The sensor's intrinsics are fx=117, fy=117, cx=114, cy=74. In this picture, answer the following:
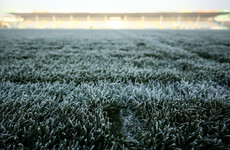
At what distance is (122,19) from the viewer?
131 feet

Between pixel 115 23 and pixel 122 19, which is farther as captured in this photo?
pixel 122 19

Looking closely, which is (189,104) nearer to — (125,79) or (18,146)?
(125,79)

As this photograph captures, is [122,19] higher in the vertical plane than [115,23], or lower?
higher

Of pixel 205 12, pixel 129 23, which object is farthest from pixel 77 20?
pixel 205 12

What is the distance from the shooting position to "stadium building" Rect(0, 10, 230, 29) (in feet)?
118

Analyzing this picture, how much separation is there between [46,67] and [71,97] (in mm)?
834

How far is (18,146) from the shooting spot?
0.49m

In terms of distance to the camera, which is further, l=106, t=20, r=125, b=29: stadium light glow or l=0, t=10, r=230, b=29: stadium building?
l=106, t=20, r=125, b=29: stadium light glow

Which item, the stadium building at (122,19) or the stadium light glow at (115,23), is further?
the stadium light glow at (115,23)

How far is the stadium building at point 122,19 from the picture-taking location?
36.1 metres

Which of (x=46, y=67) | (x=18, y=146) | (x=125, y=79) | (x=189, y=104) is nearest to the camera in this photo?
(x=18, y=146)

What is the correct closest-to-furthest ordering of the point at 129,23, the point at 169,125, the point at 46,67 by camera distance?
the point at 169,125, the point at 46,67, the point at 129,23

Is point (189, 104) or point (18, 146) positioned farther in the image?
point (189, 104)

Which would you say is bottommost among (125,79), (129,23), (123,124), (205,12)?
(123,124)
